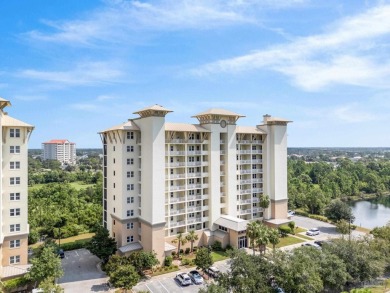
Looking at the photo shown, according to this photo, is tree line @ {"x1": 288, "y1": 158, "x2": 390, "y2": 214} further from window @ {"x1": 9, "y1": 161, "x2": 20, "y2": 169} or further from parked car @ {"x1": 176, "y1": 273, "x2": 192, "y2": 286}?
window @ {"x1": 9, "y1": 161, "x2": 20, "y2": 169}

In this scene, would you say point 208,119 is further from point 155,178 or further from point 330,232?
point 330,232

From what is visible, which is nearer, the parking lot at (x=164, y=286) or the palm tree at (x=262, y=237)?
the parking lot at (x=164, y=286)

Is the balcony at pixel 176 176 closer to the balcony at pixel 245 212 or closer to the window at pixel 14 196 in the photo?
the balcony at pixel 245 212

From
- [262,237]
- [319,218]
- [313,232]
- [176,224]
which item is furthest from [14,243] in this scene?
[319,218]

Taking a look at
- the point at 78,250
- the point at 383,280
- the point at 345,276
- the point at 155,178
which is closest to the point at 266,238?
the point at 345,276

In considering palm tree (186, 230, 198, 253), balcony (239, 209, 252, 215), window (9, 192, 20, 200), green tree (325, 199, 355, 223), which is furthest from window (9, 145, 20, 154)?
green tree (325, 199, 355, 223)

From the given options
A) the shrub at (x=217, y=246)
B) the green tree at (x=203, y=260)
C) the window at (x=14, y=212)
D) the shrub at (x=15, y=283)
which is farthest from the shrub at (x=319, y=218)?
the window at (x=14, y=212)
